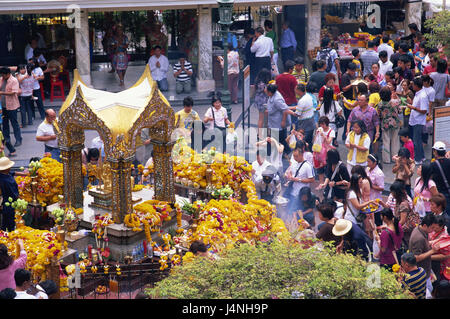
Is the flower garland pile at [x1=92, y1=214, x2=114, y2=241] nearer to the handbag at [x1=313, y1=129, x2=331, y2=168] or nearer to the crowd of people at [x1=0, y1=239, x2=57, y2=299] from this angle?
the crowd of people at [x1=0, y1=239, x2=57, y2=299]

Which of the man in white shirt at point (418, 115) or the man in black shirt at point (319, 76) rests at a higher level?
the man in black shirt at point (319, 76)

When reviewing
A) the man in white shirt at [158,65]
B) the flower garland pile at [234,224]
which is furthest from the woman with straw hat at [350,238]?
the man in white shirt at [158,65]

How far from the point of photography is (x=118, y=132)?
11422 millimetres

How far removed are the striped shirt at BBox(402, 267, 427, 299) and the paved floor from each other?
5.76m

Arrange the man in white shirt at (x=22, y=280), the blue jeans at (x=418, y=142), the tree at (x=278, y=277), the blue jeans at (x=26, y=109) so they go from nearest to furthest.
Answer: the tree at (x=278, y=277), the man in white shirt at (x=22, y=280), the blue jeans at (x=418, y=142), the blue jeans at (x=26, y=109)

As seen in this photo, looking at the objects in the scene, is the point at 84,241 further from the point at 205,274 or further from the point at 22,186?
the point at 205,274

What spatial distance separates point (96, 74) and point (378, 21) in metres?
9.02

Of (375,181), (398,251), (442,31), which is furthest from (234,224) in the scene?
(442,31)

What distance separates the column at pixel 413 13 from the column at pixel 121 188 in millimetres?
14078

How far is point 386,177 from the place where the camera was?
15617 mm

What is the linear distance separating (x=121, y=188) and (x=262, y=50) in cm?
1010

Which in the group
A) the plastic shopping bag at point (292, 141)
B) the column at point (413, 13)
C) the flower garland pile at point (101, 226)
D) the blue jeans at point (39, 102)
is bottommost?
the flower garland pile at point (101, 226)

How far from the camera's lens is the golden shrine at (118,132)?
37.7 ft

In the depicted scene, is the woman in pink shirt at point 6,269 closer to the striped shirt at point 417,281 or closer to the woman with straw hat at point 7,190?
the woman with straw hat at point 7,190
